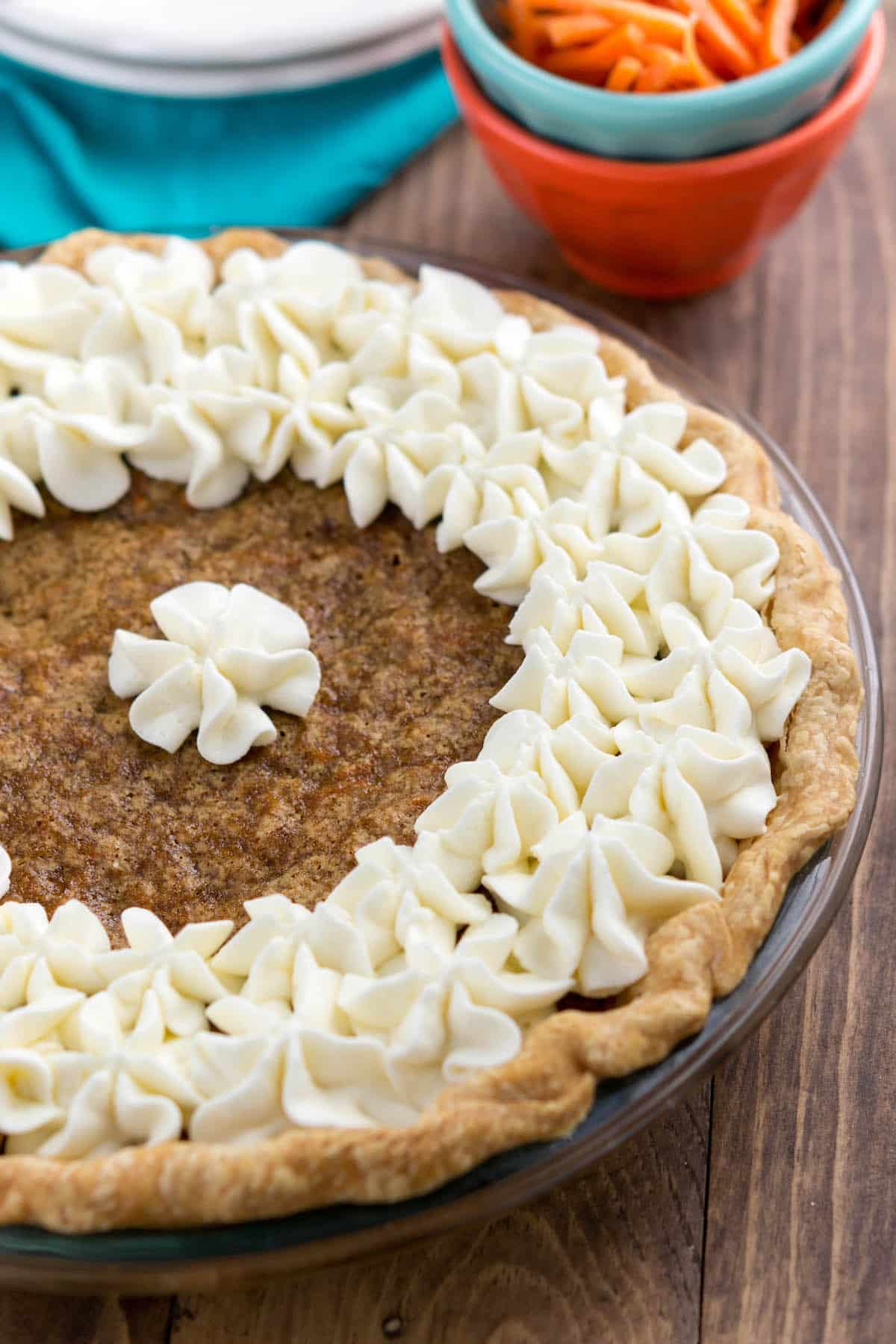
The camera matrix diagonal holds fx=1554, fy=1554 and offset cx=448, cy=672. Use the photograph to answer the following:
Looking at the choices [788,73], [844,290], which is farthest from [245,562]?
[844,290]

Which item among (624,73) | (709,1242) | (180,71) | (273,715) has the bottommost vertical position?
(709,1242)

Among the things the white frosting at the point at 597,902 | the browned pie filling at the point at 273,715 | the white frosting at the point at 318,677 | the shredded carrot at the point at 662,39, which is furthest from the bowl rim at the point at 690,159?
the white frosting at the point at 597,902

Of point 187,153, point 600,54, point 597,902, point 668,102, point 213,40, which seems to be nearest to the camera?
Result: point 597,902

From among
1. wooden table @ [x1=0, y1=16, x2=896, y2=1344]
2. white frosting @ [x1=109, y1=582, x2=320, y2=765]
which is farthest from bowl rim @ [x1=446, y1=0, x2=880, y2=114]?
wooden table @ [x1=0, y1=16, x2=896, y2=1344]

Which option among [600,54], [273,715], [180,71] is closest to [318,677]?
[273,715]

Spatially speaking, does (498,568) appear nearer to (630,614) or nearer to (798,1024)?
(630,614)

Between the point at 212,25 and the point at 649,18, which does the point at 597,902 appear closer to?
the point at 649,18

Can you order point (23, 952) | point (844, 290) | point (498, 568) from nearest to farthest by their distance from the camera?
point (23, 952) → point (498, 568) → point (844, 290)
